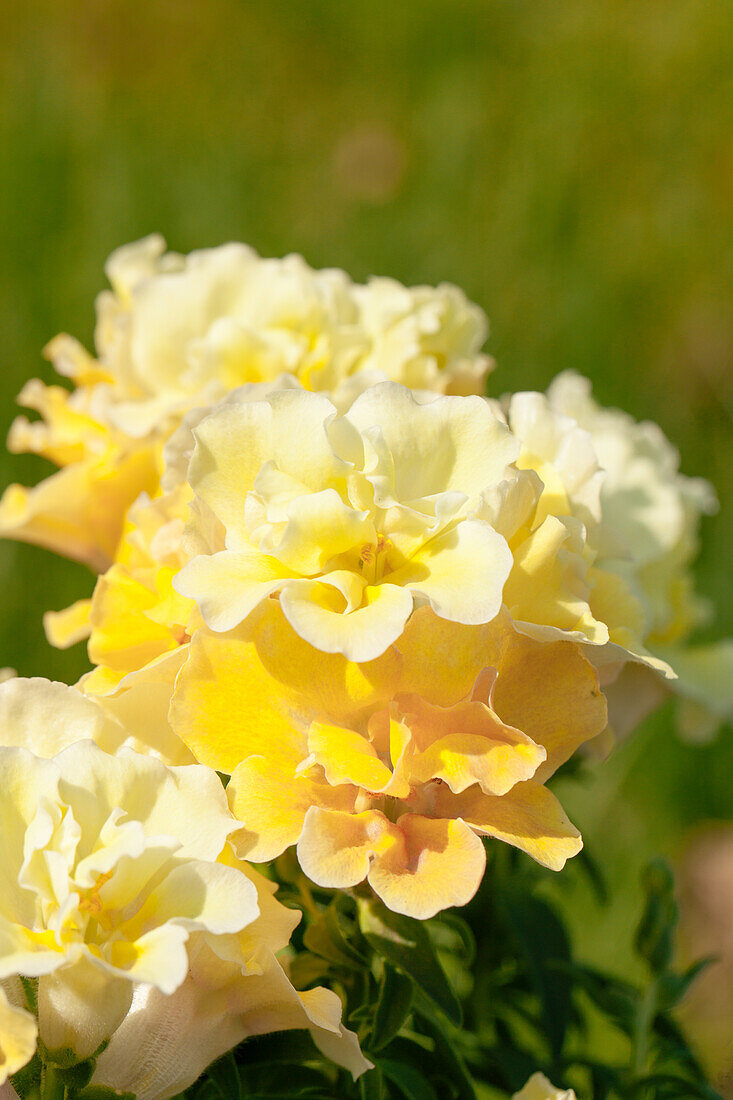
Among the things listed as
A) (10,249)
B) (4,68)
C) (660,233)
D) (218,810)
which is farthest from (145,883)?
(4,68)

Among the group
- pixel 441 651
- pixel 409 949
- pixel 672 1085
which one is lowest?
pixel 672 1085

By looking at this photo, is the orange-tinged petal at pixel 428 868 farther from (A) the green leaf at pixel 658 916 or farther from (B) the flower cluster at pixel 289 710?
(A) the green leaf at pixel 658 916

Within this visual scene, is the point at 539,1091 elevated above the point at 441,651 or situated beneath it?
situated beneath

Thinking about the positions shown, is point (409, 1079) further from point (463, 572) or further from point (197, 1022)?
point (463, 572)

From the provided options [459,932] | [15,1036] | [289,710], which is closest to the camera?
[15,1036]

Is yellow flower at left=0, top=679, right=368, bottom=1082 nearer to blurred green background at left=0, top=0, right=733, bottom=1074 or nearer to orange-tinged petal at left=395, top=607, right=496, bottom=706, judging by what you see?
orange-tinged petal at left=395, top=607, right=496, bottom=706

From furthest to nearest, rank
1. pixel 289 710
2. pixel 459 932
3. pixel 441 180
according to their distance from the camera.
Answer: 1. pixel 441 180
2. pixel 459 932
3. pixel 289 710

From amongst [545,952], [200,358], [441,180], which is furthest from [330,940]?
[441,180]

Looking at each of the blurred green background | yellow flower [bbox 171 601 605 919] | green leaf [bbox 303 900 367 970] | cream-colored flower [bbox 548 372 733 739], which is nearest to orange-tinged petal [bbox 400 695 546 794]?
yellow flower [bbox 171 601 605 919]
